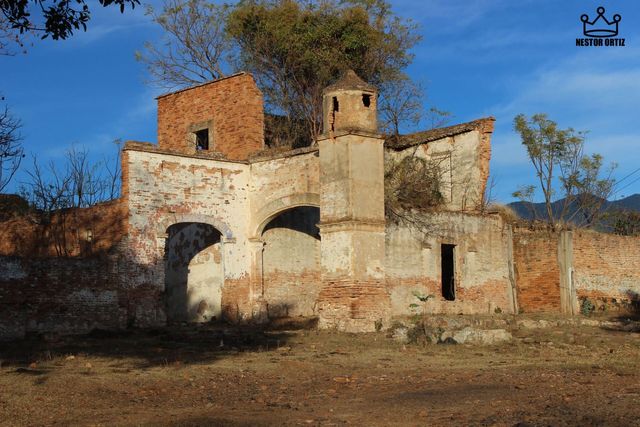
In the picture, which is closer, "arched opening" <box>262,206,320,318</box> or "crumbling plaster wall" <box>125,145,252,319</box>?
"crumbling plaster wall" <box>125,145,252,319</box>

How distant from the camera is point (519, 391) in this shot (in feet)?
35.0

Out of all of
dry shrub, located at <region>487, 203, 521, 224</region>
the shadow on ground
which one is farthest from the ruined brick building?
the shadow on ground

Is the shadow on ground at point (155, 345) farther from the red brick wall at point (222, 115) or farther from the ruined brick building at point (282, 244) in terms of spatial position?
the red brick wall at point (222, 115)

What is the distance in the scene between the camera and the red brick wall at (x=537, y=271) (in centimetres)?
2656

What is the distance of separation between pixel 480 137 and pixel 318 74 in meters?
6.20

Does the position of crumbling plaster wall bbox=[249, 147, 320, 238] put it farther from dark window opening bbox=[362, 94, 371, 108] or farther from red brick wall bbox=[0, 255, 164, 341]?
red brick wall bbox=[0, 255, 164, 341]

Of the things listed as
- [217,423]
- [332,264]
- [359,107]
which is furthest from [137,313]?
[217,423]

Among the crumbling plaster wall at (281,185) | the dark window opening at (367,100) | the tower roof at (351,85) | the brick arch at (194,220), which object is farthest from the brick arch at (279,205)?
the tower roof at (351,85)

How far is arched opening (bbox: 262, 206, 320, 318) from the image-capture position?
2397cm

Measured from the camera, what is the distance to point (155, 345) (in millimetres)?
17234

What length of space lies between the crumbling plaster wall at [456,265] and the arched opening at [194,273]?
4.65m

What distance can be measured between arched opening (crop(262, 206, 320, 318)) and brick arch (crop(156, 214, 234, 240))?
4.25ft

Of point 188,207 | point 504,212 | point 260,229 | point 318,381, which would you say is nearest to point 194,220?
point 188,207

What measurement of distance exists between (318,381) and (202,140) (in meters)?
16.1
